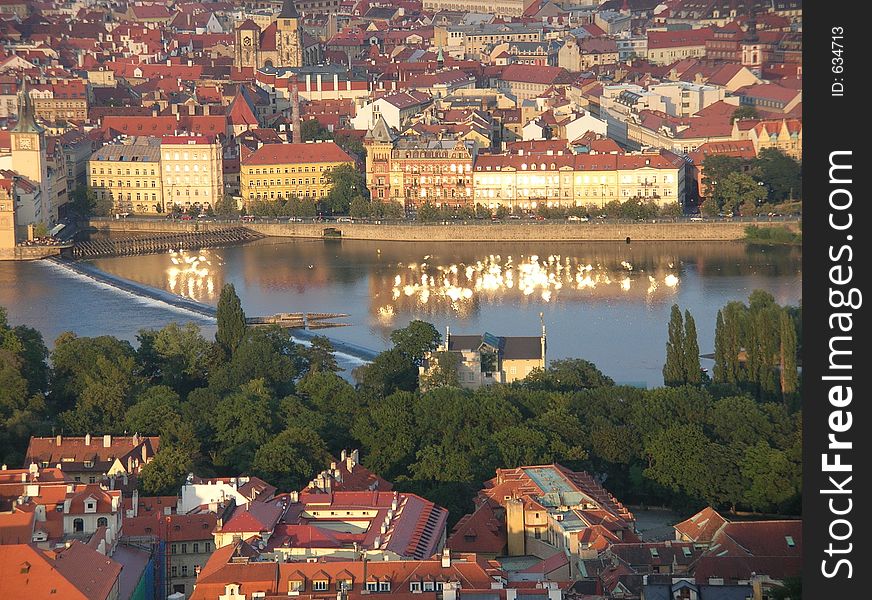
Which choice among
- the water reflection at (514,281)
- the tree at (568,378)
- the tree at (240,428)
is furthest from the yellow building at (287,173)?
the tree at (240,428)

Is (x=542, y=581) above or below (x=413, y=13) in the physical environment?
below

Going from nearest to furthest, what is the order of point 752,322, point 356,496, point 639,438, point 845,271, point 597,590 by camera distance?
point 845,271, point 597,590, point 356,496, point 639,438, point 752,322

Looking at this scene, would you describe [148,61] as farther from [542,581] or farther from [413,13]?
[542,581]

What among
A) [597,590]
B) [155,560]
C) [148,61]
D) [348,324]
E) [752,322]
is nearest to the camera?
[597,590]

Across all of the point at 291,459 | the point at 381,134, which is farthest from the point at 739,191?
the point at 291,459

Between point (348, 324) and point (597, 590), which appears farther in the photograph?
point (348, 324)

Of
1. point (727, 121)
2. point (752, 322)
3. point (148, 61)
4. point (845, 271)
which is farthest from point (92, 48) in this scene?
point (845, 271)
